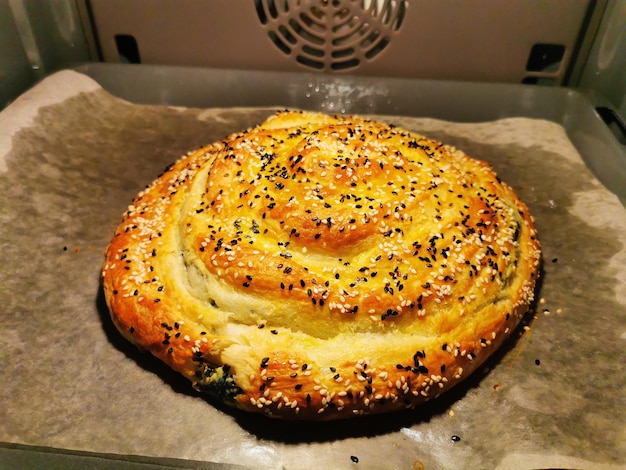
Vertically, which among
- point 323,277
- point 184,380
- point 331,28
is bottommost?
point 184,380

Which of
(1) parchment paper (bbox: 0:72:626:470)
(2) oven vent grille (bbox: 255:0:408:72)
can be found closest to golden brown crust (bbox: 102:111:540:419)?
(1) parchment paper (bbox: 0:72:626:470)

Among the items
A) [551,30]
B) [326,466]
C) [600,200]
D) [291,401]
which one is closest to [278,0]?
[551,30]

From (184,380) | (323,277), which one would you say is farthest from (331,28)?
(184,380)

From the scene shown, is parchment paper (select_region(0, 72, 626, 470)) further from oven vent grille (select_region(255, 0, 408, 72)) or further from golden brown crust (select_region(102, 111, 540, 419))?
oven vent grille (select_region(255, 0, 408, 72))

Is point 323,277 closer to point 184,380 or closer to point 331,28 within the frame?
point 184,380

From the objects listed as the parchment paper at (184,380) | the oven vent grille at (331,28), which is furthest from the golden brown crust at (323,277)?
the oven vent grille at (331,28)

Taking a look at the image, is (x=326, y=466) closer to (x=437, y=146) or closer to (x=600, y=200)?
(x=437, y=146)
